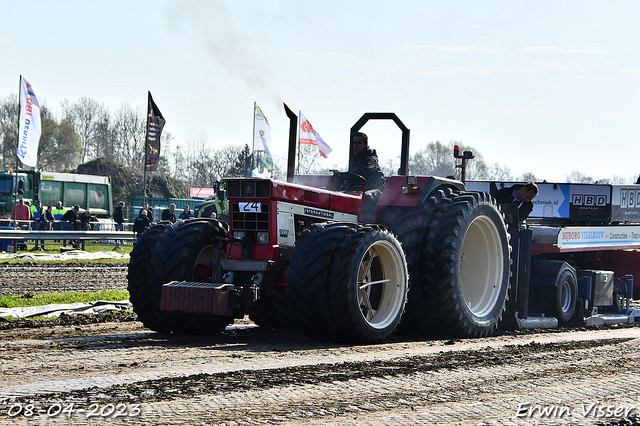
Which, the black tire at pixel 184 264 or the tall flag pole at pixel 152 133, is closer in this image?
the black tire at pixel 184 264

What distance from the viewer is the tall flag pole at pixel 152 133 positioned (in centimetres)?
2614

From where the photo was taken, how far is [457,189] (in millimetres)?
9414

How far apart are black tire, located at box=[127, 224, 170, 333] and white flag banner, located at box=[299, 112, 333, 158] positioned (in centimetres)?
2126

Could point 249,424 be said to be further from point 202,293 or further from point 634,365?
point 634,365

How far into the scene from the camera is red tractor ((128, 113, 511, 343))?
7254mm

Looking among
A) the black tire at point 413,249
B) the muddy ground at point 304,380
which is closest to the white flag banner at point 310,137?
the black tire at point 413,249

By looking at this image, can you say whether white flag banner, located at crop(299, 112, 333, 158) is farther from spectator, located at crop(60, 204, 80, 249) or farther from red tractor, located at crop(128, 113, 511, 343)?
red tractor, located at crop(128, 113, 511, 343)

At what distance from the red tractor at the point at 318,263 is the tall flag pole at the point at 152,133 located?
18.2 metres

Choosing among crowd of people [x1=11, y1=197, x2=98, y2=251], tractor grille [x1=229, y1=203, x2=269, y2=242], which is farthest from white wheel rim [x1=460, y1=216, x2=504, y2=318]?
crowd of people [x1=11, y1=197, x2=98, y2=251]

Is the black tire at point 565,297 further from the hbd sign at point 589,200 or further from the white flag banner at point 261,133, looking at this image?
the white flag banner at point 261,133

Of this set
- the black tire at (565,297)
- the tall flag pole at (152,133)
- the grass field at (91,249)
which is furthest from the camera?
the tall flag pole at (152,133)

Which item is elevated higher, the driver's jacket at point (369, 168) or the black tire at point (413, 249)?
the driver's jacket at point (369, 168)

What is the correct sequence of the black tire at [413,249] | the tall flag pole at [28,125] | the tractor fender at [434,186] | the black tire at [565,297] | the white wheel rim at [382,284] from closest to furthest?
the white wheel rim at [382,284] < the black tire at [413,249] < the tractor fender at [434,186] < the black tire at [565,297] < the tall flag pole at [28,125]

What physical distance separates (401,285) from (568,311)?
3703 mm
